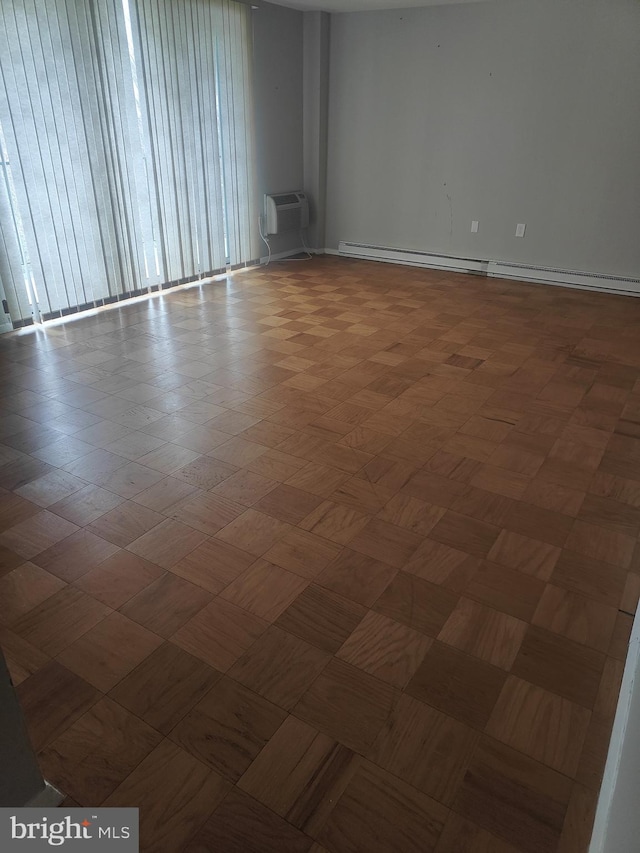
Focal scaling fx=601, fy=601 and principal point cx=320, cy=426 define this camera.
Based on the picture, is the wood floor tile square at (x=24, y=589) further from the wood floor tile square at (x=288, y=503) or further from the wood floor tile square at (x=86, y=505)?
the wood floor tile square at (x=288, y=503)

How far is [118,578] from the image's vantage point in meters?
1.92

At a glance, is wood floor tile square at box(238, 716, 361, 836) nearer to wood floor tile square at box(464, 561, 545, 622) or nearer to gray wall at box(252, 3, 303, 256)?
wood floor tile square at box(464, 561, 545, 622)

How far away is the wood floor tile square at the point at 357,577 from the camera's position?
6.12 ft

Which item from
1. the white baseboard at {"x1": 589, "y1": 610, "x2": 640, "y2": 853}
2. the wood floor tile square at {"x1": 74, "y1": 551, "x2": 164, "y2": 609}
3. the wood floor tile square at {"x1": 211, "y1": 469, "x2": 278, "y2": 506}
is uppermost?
the white baseboard at {"x1": 589, "y1": 610, "x2": 640, "y2": 853}

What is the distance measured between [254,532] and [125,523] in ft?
1.56

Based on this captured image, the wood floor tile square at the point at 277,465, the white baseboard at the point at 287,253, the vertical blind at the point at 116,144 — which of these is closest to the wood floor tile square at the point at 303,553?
the wood floor tile square at the point at 277,465

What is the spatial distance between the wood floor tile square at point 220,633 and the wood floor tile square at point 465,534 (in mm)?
736

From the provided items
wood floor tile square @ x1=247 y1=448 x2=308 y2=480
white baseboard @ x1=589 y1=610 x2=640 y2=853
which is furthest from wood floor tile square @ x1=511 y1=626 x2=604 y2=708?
wood floor tile square @ x1=247 y1=448 x2=308 y2=480

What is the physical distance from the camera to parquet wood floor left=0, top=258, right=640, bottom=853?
4.32 feet

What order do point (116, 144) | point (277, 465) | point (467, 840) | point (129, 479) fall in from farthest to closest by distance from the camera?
1. point (116, 144)
2. point (277, 465)
3. point (129, 479)
4. point (467, 840)

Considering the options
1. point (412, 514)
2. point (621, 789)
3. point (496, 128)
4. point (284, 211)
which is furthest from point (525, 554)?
point (284, 211)

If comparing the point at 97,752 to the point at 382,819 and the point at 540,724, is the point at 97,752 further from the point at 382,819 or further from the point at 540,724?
the point at 540,724

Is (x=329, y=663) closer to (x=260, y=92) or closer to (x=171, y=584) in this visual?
(x=171, y=584)

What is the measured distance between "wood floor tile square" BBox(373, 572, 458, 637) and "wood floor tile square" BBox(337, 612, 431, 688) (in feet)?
0.10
